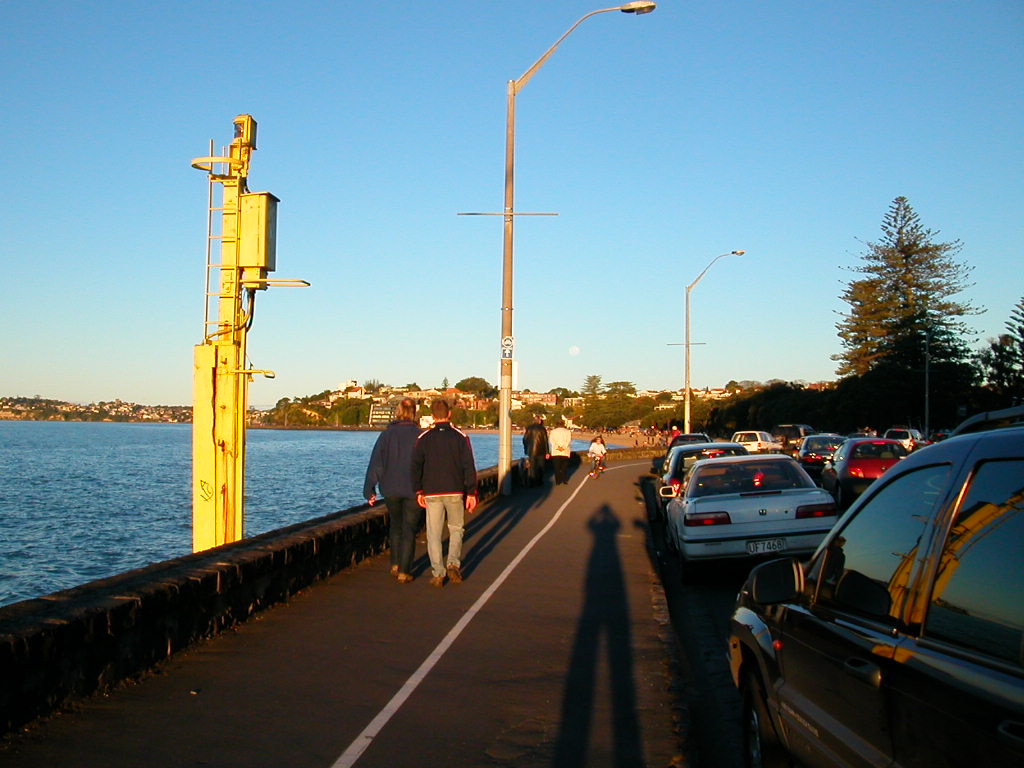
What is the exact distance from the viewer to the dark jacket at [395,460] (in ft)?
35.8

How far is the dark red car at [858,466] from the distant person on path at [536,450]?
846 cm

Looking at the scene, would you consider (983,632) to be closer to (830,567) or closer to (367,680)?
(830,567)

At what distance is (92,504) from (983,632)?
31038 mm

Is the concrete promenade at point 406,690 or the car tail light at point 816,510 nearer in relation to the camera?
the concrete promenade at point 406,690

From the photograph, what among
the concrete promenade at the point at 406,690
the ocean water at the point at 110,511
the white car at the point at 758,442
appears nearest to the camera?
the concrete promenade at the point at 406,690

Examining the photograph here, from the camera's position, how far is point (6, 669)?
5227mm

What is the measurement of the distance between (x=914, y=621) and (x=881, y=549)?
577mm

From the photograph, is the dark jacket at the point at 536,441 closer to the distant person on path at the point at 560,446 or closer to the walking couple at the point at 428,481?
the distant person on path at the point at 560,446

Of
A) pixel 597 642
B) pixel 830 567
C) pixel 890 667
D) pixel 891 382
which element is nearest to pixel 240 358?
pixel 597 642

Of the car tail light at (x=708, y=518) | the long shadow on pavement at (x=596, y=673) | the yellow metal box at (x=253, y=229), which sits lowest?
the long shadow on pavement at (x=596, y=673)

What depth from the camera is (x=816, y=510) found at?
1134 centimetres

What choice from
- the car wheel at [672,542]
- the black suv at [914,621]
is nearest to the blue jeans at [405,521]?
A: the car wheel at [672,542]

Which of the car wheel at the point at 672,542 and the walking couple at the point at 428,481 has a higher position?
the walking couple at the point at 428,481

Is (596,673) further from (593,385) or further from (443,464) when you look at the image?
(593,385)
